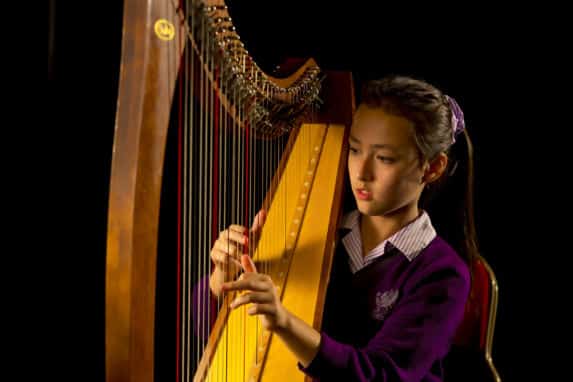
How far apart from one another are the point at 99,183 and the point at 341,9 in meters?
0.97

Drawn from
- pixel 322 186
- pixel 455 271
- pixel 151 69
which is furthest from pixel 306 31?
pixel 151 69

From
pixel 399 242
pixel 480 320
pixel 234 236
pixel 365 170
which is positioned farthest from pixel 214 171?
pixel 480 320

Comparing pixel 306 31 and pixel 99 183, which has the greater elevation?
pixel 306 31

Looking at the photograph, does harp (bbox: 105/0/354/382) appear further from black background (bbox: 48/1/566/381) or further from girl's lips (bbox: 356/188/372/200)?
black background (bbox: 48/1/566/381)

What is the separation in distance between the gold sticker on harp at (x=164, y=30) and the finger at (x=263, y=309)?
46 cm

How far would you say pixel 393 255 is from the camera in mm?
1425

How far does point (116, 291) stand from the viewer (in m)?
0.64

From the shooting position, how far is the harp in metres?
0.64

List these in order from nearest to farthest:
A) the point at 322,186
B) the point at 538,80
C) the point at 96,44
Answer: the point at 96,44, the point at 322,186, the point at 538,80

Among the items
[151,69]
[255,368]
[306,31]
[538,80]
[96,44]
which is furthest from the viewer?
[306,31]

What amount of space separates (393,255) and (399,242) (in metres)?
0.03

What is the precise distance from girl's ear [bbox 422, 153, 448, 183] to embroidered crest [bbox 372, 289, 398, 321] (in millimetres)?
251

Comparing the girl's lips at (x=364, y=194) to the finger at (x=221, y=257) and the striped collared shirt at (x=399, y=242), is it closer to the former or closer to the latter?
the striped collared shirt at (x=399, y=242)

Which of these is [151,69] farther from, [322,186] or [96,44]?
[322,186]
